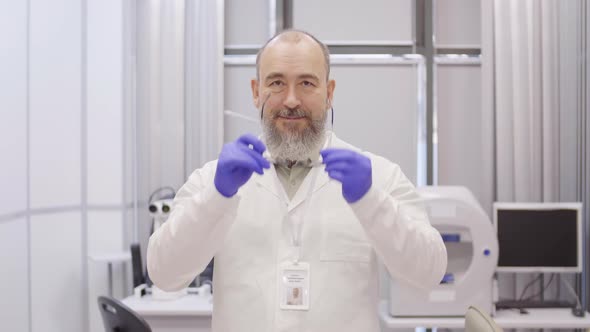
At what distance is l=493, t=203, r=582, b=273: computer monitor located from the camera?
2645 mm

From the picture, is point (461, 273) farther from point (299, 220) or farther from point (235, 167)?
point (235, 167)

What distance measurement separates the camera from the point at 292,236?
4.32 ft

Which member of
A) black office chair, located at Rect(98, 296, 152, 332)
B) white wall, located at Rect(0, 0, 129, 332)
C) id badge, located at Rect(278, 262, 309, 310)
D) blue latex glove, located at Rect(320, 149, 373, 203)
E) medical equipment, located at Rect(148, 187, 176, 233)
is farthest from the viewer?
medical equipment, located at Rect(148, 187, 176, 233)

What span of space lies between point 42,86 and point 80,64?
1.32 feet

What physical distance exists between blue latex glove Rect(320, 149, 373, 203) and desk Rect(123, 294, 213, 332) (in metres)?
1.58

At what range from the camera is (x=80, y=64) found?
2895 millimetres

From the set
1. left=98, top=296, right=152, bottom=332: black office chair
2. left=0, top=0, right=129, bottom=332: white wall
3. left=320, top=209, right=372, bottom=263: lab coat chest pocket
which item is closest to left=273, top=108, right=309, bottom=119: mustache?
left=320, top=209, right=372, bottom=263: lab coat chest pocket

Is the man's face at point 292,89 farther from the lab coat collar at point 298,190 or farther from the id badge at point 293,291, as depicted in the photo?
the id badge at point 293,291

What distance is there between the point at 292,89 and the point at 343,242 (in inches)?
14.4

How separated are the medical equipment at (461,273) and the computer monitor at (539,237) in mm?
151

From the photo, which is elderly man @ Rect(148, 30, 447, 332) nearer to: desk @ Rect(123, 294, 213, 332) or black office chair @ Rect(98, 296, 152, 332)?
black office chair @ Rect(98, 296, 152, 332)

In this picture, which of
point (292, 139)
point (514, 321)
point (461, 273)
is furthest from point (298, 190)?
point (514, 321)

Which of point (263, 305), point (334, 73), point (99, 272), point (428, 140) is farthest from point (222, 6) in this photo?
point (263, 305)

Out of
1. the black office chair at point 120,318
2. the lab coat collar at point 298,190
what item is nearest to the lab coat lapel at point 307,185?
the lab coat collar at point 298,190
